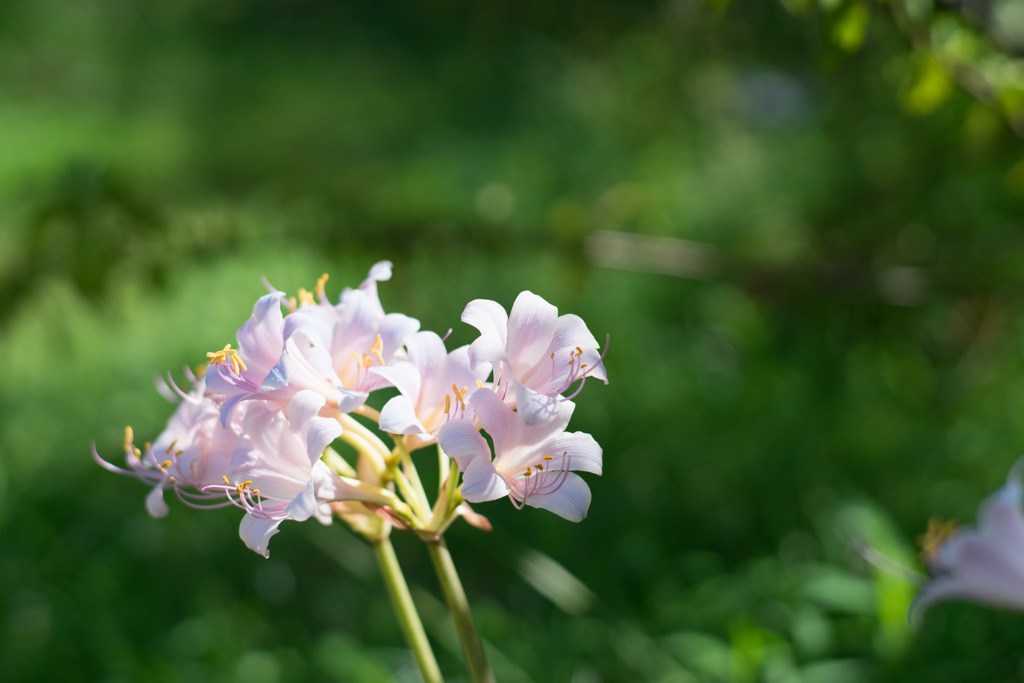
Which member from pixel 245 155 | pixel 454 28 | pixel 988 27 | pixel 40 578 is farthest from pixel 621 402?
pixel 454 28

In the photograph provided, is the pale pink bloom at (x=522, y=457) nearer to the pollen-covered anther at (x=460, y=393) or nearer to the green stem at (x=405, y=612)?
the pollen-covered anther at (x=460, y=393)

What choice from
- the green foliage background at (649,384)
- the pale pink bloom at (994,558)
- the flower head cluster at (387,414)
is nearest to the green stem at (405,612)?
the flower head cluster at (387,414)

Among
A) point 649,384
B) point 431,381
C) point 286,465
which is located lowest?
point 649,384

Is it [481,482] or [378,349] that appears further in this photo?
[378,349]

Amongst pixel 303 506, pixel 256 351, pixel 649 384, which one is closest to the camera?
pixel 303 506

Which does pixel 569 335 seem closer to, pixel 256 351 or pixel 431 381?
pixel 431 381

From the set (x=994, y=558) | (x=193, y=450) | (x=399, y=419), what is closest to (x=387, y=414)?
(x=399, y=419)
